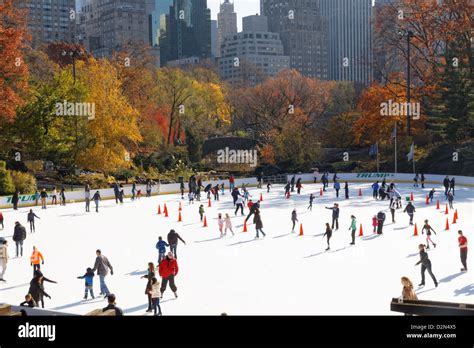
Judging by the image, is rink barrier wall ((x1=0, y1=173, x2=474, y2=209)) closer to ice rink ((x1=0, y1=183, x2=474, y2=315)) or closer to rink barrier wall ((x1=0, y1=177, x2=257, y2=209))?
rink barrier wall ((x1=0, y1=177, x2=257, y2=209))

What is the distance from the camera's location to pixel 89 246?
23.2m

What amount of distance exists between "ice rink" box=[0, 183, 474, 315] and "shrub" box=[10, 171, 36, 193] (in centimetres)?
970

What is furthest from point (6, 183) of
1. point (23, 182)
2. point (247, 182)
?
point (247, 182)

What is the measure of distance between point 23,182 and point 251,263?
91.8 feet

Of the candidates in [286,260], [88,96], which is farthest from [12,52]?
[286,260]

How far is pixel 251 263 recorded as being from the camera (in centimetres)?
1945

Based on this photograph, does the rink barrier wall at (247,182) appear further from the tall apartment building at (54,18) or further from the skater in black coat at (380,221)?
the tall apartment building at (54,18)

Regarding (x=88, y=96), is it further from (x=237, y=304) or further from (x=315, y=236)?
(x=237, y=304)

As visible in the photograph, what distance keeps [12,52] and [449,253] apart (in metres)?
36.3

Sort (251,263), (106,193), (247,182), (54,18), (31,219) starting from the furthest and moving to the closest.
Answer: (54,18)
(247,182)
(106,193)
(31,219)
(251,263)

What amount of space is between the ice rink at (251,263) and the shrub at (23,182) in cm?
970

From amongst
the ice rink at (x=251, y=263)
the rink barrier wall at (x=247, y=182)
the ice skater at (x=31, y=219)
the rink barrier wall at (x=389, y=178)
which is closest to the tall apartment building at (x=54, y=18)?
the rink barrier wall at (x=389, y=178)

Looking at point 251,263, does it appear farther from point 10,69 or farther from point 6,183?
point 10,69

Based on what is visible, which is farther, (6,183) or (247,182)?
(247,182)
